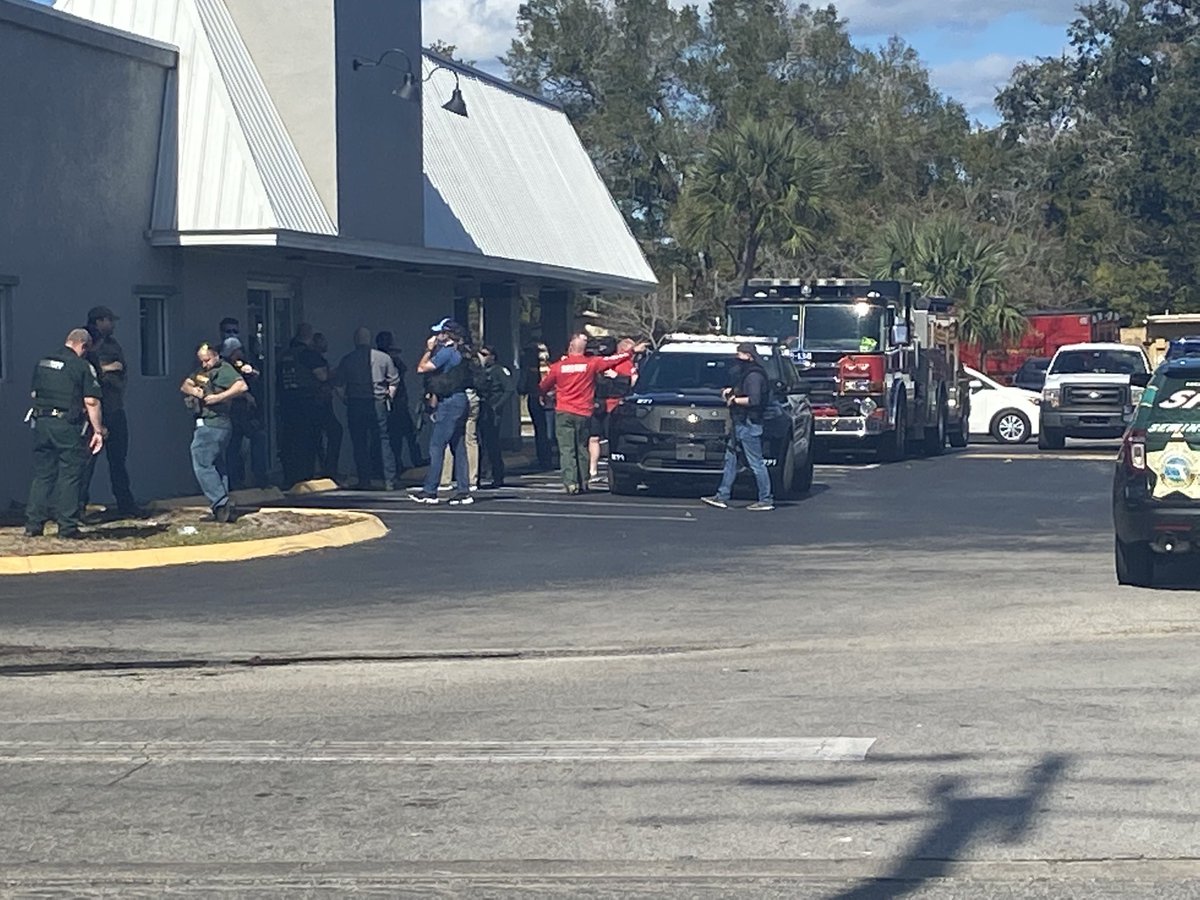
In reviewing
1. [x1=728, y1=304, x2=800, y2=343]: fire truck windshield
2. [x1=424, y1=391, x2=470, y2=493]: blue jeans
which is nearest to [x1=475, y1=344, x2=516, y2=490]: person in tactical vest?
[x1=424, y1=391, x2=470, y2=493]: blue jeans

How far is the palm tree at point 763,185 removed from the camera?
40.4 meters

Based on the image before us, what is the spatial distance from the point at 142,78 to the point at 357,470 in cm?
514

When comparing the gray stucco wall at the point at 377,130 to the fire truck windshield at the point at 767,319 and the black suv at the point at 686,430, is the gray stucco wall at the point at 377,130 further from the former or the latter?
the fire truck windshield at the point at 767,319

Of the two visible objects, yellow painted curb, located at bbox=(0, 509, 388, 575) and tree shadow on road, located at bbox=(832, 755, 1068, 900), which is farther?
yellow painted curb, located at bbox=(0, 509, 388, 575)

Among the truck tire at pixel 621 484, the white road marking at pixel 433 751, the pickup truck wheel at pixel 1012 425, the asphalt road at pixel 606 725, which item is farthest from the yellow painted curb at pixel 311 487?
the pickup truck wheel at pixel 1012 425

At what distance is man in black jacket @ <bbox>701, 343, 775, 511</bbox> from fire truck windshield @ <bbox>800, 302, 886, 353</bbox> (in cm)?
864

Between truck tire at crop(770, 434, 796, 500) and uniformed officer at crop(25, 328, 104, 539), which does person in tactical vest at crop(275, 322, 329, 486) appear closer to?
truck tire at crop(770, 434, 796, 500)

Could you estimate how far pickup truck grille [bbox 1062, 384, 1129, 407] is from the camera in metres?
31.9

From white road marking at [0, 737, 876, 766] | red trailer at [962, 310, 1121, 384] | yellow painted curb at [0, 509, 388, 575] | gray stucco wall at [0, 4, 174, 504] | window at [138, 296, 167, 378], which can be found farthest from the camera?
red trailer at [962, 310, 1121, 384]

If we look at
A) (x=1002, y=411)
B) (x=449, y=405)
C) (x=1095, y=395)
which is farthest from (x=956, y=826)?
(x=1002, y=411)

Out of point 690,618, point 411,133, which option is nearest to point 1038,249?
point 411,133

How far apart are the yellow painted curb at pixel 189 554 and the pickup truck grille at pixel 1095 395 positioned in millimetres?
18256

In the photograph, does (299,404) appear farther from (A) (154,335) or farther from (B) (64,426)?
(B) (64,426)

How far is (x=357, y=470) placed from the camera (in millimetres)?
22406
